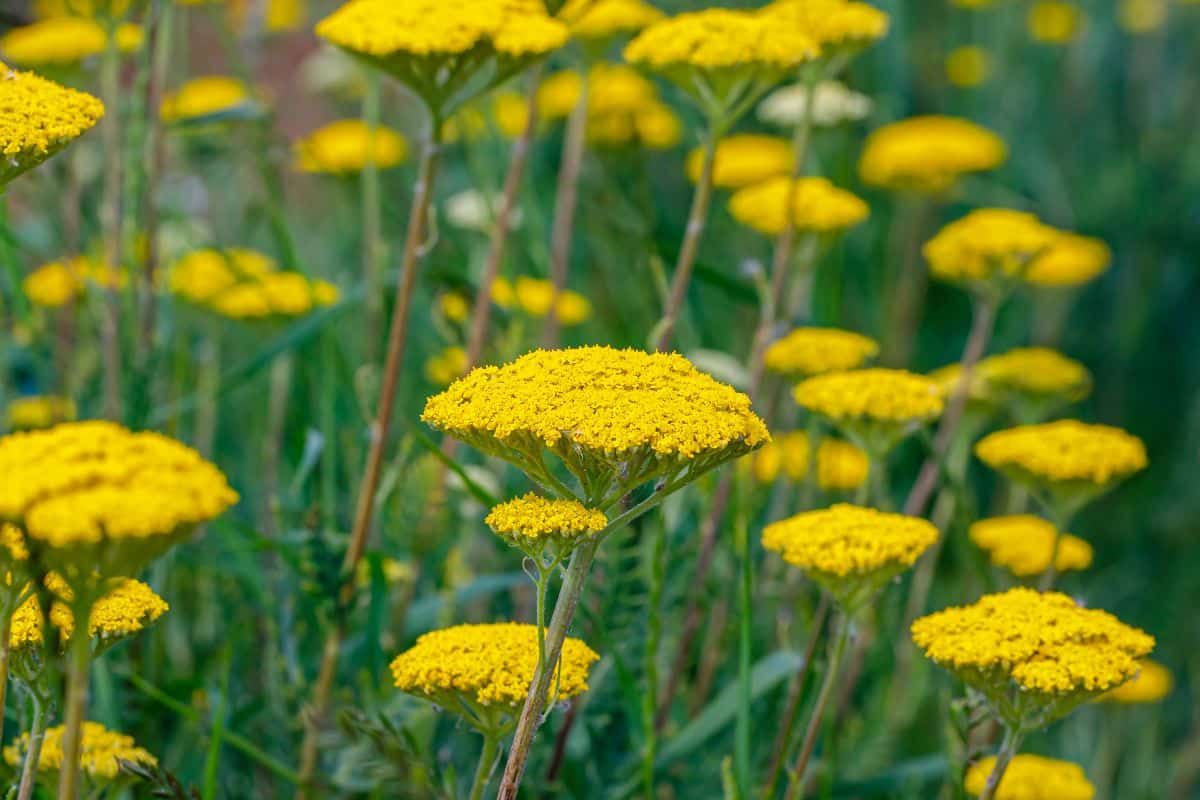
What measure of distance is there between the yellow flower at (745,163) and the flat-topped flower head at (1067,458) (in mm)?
971

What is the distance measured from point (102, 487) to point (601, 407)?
322mm

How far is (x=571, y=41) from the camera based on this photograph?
6.54 ft

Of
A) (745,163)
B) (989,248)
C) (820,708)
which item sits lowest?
(820,708)

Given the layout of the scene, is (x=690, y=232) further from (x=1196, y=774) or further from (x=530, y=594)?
(x=1196, y=774)

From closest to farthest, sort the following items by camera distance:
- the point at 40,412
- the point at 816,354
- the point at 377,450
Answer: the point at 377,450 → the point at 816,354 → the point at 40,412

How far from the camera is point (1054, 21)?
12.8 feet

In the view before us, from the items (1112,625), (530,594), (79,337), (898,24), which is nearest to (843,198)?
(530,594)

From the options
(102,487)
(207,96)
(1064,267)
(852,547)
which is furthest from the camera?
(207,96)

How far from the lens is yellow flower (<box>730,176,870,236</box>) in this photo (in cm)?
177

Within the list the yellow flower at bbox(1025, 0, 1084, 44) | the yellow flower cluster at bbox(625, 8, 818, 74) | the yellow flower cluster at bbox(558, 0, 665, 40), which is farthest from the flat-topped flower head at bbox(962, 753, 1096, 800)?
the yellow flower at bbox(1025, 0, 1084, 44)

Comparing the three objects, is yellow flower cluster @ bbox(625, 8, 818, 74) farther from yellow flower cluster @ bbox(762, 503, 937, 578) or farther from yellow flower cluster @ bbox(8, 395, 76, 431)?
yellow flower cluster @ bbox(8, 395, 76, 431)

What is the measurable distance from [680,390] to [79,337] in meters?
1.64

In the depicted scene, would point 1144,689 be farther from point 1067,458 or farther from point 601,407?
point 601,407

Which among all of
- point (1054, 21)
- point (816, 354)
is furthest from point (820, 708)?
point (1054, 21)
